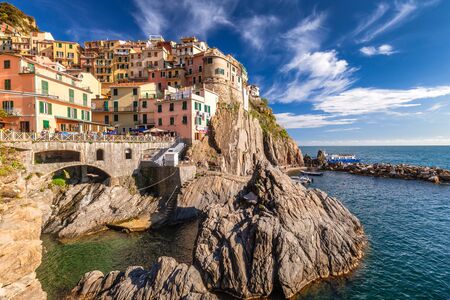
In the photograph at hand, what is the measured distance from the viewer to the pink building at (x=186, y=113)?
1875 inches

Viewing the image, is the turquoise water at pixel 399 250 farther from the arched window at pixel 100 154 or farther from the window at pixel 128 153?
the arched window at pixel 100 154

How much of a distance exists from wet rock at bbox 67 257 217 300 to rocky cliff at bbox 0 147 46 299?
12.5 ft

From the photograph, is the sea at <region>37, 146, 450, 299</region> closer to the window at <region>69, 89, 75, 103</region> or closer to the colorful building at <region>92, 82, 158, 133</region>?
the window at <region>69, 89, 75, 103</region>

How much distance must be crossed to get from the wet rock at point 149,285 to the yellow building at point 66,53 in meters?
85.9

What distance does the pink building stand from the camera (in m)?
47.6

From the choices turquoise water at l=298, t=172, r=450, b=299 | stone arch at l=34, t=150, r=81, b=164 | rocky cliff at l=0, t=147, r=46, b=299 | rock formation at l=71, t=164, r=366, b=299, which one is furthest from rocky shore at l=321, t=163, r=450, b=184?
rocky cliff at l=0, t=147, r=46, b=299

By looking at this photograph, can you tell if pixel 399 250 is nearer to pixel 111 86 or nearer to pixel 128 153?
pixel 128 153

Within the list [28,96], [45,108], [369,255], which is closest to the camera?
[369,255]

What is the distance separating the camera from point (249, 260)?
18250mm

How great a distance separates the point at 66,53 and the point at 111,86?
142 ft

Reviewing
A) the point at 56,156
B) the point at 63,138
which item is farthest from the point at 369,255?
A: the point at 56,156

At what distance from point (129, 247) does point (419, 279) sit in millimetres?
28032

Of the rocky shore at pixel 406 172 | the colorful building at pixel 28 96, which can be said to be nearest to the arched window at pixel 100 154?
the colorful building at pixel 28 96

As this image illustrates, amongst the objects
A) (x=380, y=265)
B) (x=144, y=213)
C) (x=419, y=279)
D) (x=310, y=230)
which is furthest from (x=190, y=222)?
(x=419, y=279)
